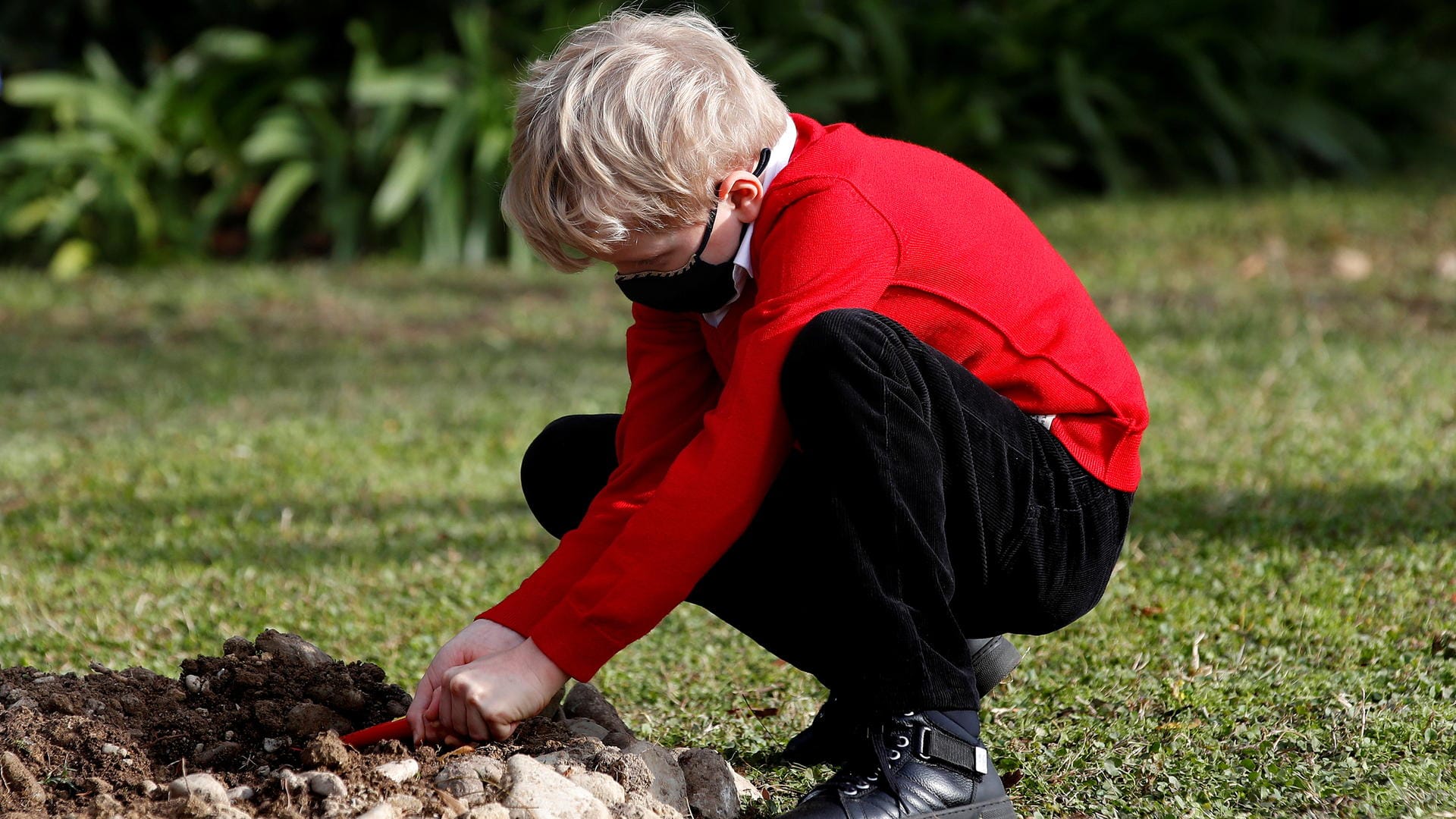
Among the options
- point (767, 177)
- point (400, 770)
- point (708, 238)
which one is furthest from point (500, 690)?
point (767, 177)

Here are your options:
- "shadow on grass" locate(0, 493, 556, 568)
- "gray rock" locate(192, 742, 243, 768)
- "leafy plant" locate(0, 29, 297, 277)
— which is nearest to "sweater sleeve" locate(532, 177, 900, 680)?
"gray rock" locate(192, 742, 243, 768)

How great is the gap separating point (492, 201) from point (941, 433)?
6.25 m

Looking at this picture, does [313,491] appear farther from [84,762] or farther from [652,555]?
[652,555]

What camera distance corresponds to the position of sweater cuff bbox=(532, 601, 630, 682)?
71.8 inches

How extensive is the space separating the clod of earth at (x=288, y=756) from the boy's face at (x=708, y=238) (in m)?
0.68

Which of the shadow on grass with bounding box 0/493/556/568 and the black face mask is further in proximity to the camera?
the shadow on grass with bounding box 0/493/556/568

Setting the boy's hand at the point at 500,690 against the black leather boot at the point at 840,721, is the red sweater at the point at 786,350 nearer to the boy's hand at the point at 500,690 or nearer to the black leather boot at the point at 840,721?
the boy's hand at the point at 500,690

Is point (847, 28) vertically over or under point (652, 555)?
under

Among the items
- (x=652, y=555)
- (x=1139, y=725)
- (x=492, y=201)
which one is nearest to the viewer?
(x=652, y=555)

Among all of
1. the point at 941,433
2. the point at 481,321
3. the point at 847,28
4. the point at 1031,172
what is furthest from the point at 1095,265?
the point at 941,433

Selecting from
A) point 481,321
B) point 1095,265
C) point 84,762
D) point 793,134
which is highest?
point 793,134

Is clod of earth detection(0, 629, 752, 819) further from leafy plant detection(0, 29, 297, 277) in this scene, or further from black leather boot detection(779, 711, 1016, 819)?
leafy plant detection(0, 29, 297, 277)

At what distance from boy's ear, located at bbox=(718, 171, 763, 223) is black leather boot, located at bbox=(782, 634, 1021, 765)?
0.71m

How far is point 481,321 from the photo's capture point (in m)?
6.39
